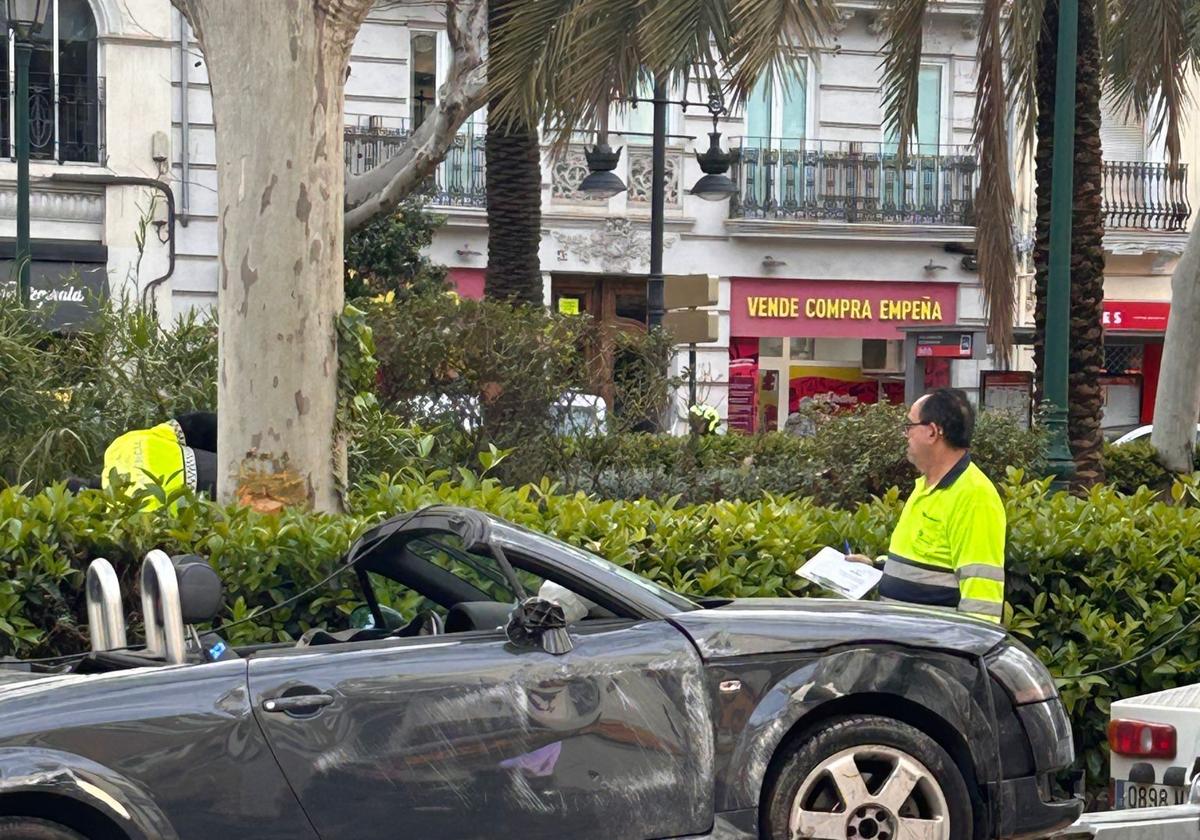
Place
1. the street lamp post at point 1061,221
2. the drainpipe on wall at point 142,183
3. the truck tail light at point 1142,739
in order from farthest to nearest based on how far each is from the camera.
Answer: the drainpipe on wall at point 142,183 < the street lamp post at point 1061,221 < the truck tail light at point 1142,739

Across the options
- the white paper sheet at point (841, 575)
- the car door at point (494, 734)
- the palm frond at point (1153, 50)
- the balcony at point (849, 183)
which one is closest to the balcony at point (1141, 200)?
the balcony at point (849, 183)

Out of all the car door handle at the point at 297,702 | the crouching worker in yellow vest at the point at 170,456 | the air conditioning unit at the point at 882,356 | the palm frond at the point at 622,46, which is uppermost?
the palm frond at the point at 622,46

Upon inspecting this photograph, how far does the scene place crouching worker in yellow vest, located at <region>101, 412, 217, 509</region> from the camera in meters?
7.88

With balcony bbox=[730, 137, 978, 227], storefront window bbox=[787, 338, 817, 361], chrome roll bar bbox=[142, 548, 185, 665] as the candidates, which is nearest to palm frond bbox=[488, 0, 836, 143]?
chrome roll bar bbox=[142, 548, 185, 665]

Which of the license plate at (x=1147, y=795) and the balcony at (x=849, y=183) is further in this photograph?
the balcony at (x=849, y=183)

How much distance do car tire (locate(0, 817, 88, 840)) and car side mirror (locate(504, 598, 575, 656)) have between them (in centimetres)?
136

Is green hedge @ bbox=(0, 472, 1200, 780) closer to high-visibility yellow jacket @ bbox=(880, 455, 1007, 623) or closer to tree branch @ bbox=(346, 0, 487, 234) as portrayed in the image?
high-visibility yellow jacket @ bbox=(880, 455, 1007, 623)

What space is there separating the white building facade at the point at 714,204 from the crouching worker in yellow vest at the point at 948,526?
2008 cm

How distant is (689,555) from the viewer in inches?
295

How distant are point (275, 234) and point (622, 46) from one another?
14.3ft

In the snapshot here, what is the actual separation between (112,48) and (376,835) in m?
23.8

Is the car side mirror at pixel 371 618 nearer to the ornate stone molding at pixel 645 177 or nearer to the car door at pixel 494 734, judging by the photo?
the car door at pixel 494 734

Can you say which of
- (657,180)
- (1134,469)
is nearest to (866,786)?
(1134,469)

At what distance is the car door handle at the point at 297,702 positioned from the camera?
15.9ft
